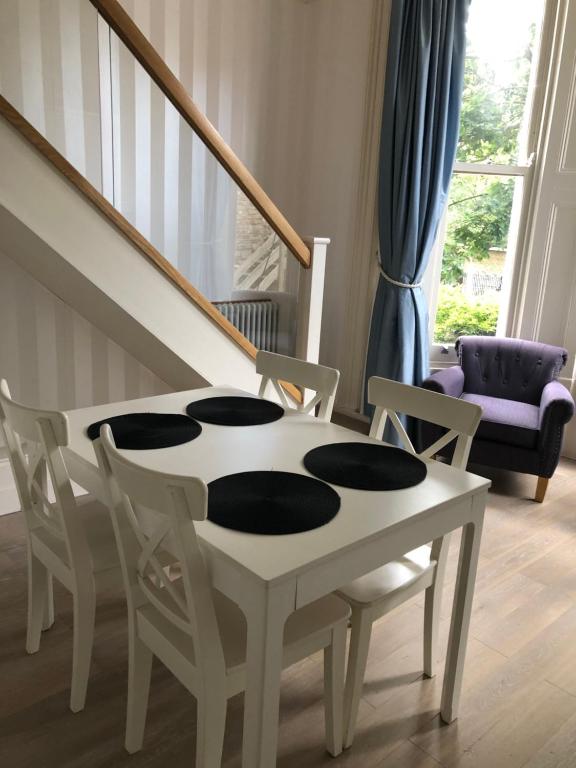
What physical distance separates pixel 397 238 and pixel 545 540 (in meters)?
2.04

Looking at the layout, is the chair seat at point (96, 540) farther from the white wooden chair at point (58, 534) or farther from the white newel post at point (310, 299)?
the white newel post at point (310, 299)

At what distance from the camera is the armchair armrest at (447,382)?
3590mm

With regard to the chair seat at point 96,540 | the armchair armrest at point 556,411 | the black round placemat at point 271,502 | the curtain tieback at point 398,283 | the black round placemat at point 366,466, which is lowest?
the chair seat at point 96,540

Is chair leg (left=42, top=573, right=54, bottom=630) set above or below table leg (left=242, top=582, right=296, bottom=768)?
below

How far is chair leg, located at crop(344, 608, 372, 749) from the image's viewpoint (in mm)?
1710

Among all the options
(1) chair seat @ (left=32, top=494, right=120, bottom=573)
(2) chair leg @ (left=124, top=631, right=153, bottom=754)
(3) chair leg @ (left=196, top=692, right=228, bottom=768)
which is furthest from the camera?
(1) chair seat @ (left=32, top=494, right=120, bottom=573)

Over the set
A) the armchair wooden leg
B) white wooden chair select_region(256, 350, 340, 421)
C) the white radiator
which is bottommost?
the armchair wooden leg

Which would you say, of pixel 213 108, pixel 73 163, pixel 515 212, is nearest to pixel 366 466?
pixel 73 163

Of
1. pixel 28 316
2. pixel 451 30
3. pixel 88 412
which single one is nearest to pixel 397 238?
pixel 451 30

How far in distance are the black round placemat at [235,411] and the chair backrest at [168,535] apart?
0.60m

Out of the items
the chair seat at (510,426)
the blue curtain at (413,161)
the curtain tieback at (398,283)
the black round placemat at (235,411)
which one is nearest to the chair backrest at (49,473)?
the black round placemat at (235,411)

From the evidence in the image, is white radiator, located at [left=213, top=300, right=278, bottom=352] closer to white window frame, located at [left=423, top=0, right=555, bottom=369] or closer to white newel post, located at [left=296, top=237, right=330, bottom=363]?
white newel post, located at [left=296, top=237, right=330, bottom=363]

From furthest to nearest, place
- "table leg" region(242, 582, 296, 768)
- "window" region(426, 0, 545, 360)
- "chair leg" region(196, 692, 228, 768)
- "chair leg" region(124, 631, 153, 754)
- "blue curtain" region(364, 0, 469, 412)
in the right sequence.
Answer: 1. "window" region(426, 0, 545, 360)
2. "blue curtain" region(364, 0, 469, 412)
3. "chair leg" region(124, 631, 153, 754)
4. "chair leg" region(196, 692, 228, 768)
5. "table leg" region(242, 582, 296, 768)

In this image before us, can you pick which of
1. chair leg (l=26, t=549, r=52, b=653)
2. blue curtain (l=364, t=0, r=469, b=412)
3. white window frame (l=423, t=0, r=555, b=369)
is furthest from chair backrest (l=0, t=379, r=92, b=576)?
white window frame (l=423, t=0, r=555, b=369)
